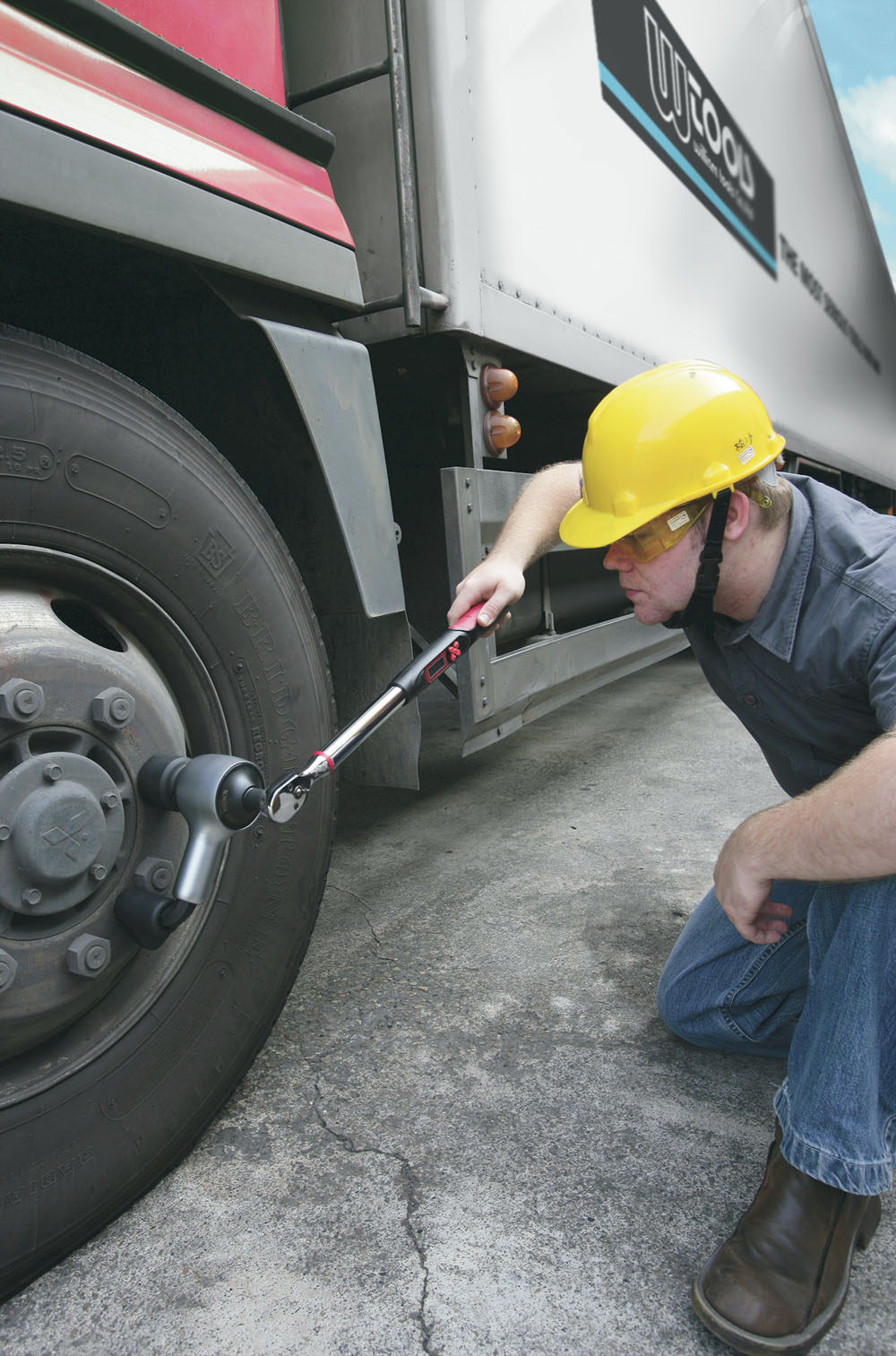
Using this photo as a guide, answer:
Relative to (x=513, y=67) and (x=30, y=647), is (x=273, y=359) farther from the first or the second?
(x=513, y=67)

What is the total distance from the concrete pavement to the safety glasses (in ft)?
2.97

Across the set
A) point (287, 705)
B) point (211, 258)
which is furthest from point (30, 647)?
point (211, 258)

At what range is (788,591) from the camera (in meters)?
1.48

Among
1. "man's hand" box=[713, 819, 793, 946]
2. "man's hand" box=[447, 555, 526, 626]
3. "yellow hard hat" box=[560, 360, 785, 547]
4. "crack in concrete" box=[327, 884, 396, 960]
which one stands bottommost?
"crack in concrete" box=[327, 884, 396, 960]

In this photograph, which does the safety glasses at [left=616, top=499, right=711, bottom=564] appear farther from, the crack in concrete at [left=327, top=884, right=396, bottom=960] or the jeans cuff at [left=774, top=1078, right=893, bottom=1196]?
the crack in concrete at [left=327, top=884, right=396, bottom=960]

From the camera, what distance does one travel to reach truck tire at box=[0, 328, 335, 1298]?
3.78 ft

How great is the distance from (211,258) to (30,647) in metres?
0.61

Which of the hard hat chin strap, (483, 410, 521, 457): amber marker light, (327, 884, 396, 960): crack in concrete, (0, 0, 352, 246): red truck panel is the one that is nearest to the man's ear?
the hard hat chin strap

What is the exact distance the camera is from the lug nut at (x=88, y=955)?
1.19 m

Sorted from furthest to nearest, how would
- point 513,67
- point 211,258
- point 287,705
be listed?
1. point 513,67
2. point 287,705
3. point 211,258

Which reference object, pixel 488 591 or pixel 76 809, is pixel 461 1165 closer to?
pixel 76 809

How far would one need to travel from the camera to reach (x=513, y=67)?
2.18m

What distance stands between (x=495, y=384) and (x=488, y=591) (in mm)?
756

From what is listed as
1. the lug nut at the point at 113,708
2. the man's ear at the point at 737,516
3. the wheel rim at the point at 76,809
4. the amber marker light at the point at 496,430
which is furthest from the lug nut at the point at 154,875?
the amber marker light at the point at 496,430
